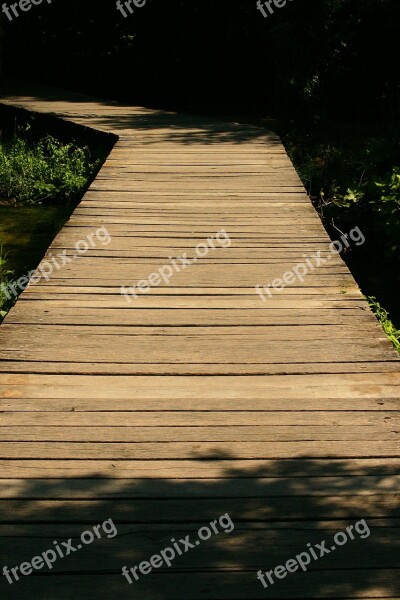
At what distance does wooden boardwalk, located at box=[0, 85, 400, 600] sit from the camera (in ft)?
8.12

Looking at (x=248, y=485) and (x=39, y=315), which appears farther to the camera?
(x=39, y=315)

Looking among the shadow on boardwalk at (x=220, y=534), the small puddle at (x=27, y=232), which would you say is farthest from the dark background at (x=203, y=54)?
the shadow on boardwalk at (x=220, y=534)

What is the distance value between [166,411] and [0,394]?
2.29ft

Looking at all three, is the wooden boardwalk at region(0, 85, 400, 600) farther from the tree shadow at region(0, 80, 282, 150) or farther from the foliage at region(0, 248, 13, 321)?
the tree shadow at region(0, 80, 282, 150)

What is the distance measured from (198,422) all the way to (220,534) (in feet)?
2.37

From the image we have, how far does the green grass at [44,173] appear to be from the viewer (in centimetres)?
967

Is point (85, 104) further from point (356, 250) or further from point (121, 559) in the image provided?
point (121, 559)

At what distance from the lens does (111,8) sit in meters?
13.9

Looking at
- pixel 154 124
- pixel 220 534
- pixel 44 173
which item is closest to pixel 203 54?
pixel 154 124

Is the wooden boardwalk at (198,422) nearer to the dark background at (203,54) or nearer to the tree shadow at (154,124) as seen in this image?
the tree shadow at (154,124)

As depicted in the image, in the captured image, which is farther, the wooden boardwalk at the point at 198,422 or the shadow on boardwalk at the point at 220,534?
the wooden boardwalk at the point at 198,422

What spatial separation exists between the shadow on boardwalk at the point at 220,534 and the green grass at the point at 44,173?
7143 millimetres

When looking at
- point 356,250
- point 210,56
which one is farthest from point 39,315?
point 210,56

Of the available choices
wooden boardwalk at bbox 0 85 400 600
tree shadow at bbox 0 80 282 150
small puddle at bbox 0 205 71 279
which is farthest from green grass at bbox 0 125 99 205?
wooden boardwalk at bbox 0 85 400 600
